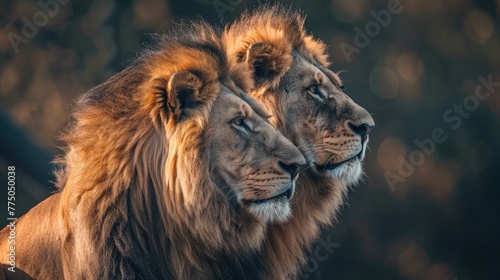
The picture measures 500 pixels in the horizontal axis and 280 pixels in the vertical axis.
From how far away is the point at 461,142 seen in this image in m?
8.08

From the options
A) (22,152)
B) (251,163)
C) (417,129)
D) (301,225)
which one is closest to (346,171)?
(301,225)

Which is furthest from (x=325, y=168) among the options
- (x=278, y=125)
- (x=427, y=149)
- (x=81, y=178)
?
(x=427, y=149)

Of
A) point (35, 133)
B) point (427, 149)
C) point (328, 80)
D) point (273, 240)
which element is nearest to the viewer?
point (273, 240)

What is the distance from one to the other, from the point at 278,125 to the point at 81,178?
1.16 m

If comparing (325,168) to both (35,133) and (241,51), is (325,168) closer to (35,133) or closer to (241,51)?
(241,51)

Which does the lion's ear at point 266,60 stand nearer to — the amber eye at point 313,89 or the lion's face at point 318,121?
the lion's face at point 318,121

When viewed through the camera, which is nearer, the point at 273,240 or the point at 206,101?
the point at 206,101

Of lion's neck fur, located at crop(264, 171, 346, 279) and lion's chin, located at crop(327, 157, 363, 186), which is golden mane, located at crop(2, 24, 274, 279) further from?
lion's chin, located at crop(327, 157, 363, 186)

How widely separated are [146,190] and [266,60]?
45.2 inches

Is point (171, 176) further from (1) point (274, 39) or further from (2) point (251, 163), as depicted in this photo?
(1) point (274, 39)

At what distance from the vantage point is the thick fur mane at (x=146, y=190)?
12.1 ft

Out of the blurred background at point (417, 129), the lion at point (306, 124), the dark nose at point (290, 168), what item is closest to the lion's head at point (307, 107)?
the lion at point (306, 124)

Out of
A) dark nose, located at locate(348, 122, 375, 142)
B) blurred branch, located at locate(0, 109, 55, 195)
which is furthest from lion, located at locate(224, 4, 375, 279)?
blurred branch, located at locate(0, 109, 55, 195)

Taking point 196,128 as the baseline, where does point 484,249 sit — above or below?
below
